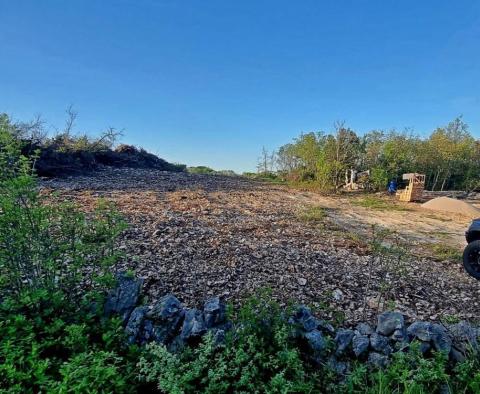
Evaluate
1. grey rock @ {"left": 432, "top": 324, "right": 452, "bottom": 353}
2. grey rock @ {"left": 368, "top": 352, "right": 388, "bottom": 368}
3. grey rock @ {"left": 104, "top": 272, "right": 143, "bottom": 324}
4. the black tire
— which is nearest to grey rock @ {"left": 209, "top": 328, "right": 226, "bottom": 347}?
grey rock @ {"left": 104, "top": 272, "right": 143, "bottom": 324}

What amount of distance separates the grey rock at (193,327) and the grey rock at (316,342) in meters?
0.71

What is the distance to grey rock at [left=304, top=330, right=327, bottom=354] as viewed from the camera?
1.94 m

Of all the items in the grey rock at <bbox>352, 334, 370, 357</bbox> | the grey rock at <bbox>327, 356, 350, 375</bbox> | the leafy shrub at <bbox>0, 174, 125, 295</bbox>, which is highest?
the leafy shrub at <bbox>0, 174, 125, 295</bbox>

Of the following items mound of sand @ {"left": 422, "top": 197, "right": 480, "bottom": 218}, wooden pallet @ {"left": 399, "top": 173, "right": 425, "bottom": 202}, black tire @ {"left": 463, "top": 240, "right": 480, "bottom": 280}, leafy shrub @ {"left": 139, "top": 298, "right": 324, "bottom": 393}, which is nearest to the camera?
leafy shrub @ {"left": 139, "top": 298, "right": 324, "bottom": 393}

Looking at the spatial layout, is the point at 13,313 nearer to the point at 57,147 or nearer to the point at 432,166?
the point at 57,147

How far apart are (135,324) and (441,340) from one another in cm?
214

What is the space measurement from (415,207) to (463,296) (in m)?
7.95

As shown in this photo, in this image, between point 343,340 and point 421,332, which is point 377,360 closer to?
point 343,340

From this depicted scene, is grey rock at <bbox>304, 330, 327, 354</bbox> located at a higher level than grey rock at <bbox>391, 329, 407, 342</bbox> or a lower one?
lower

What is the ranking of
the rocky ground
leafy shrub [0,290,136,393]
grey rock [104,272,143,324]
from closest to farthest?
leafy shrub [0,290,136,393] → grey rock [104,272,143,324] → the rocky ground

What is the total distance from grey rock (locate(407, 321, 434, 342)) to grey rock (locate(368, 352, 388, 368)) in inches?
11.8

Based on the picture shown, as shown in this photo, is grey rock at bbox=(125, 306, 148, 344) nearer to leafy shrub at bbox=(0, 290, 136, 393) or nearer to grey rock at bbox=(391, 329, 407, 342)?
leafy shrub at bbox=(0, 290, 136, 393)

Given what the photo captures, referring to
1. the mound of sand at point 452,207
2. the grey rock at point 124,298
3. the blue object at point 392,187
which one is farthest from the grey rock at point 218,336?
the blue object at point 392,187

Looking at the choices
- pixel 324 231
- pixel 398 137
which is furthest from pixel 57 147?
pixel 398 137
